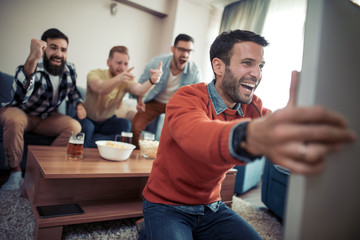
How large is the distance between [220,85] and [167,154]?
37cm

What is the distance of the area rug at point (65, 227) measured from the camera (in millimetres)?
1228

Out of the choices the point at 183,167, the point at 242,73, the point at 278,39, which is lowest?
the point at 183,167

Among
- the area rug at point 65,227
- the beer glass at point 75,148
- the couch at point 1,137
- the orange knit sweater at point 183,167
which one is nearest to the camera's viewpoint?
the orange knit sweater at point 183,167

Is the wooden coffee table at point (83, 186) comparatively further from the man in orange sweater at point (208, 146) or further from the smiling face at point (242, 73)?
the smiling face at point (242, 73)

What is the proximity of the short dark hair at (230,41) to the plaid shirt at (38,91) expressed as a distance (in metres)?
1.57

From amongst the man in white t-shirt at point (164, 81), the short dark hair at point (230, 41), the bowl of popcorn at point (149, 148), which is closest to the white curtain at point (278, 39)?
the man in white t-shirt at point (164, 81)

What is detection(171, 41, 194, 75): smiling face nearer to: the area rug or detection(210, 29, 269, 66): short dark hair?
detection(210, 29, 269, 66): short dark hair

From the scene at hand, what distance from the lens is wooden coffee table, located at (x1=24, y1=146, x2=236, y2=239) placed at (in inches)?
44.3

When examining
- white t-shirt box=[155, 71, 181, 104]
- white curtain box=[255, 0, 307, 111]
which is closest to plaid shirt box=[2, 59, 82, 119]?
white t-shirt box=[155, 71, 181, 104]

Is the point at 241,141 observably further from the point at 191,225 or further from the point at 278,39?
the point at 278,39

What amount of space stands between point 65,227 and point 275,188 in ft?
4.88

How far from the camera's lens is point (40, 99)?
2107 mm

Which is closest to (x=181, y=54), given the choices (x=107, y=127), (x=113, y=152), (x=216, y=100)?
(x=107, y=127)

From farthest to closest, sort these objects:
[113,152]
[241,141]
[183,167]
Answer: [113,152] → [183,167] → [241,141]
